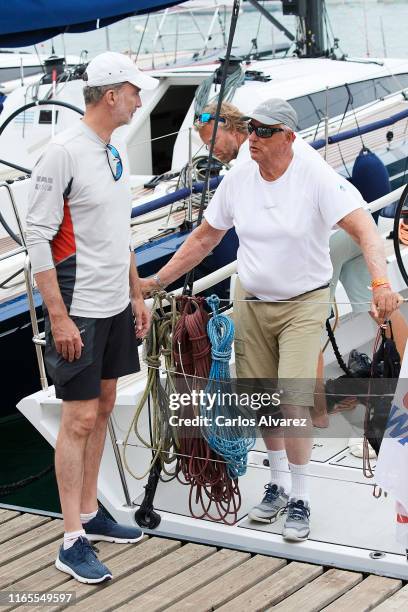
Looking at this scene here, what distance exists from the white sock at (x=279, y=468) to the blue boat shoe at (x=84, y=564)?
823mm

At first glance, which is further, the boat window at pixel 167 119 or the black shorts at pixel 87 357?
the boat window at pixel 167 119

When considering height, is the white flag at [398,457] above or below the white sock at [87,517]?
above

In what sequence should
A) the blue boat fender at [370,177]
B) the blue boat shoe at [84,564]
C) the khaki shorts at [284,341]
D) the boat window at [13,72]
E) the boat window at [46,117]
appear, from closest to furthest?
the blue boat shoe at [84,564] → the khaki shorts at [284,341] → the blue boat fender at [370,177] → the boat window at [46,117] → the boat window at [13,72]

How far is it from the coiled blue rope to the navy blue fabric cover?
1.53m

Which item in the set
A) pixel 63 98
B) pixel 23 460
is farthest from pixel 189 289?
pixel 63 98

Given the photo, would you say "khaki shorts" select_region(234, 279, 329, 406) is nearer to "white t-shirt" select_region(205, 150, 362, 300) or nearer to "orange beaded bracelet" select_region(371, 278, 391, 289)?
"white t-shirt" select_region(205, 150, 362, 300)

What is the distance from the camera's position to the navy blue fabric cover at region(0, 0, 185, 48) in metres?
4.32

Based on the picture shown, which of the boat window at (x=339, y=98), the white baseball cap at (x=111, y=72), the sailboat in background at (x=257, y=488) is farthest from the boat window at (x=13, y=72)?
the white baseball cap at (x=111, y=72)

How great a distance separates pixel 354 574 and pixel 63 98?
7.02 m

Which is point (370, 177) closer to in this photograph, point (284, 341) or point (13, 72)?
point (284, 341)

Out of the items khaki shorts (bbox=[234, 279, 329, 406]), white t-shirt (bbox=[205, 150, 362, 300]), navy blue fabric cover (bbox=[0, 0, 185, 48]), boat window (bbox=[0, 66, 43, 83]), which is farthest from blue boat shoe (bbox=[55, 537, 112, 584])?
boat window (bbox=[0, 66, 43, 83])

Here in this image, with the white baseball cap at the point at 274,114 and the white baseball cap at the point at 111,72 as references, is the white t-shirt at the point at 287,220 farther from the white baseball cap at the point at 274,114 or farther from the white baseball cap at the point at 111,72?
the white baseball cap at the point at 111,72

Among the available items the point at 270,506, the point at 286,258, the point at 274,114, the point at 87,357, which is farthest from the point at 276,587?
the point at 274,114

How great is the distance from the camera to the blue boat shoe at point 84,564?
137 inches
